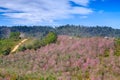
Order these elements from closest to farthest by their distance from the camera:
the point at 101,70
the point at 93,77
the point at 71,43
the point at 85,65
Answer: the point at 93,77
the point at 101,70
the point at 85,65
the point at 71,43

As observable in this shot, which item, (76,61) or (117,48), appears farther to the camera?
(117,48)

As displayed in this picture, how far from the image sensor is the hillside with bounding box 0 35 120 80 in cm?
6119

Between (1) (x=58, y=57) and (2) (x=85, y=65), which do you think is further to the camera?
(1) (x=58, y=57)

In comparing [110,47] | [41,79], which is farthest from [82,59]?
[41,79]

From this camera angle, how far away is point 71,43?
355 feet

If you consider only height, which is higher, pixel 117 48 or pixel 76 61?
pixel 117 48

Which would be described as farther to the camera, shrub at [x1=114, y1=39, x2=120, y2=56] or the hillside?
shrub at [x1=114, y1=39, x2=120, y2=56]

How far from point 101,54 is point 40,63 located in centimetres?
1950

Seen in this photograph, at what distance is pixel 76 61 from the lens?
76438 mm

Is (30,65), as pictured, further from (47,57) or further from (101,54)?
(101,54)

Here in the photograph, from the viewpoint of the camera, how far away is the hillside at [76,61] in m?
61.2

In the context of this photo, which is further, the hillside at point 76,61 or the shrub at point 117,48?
the shrub at point 117,48

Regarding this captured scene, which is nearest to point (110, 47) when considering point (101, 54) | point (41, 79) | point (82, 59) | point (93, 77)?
point (101, 54)

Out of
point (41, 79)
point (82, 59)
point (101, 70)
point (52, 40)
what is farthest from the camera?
point (52, 40)
